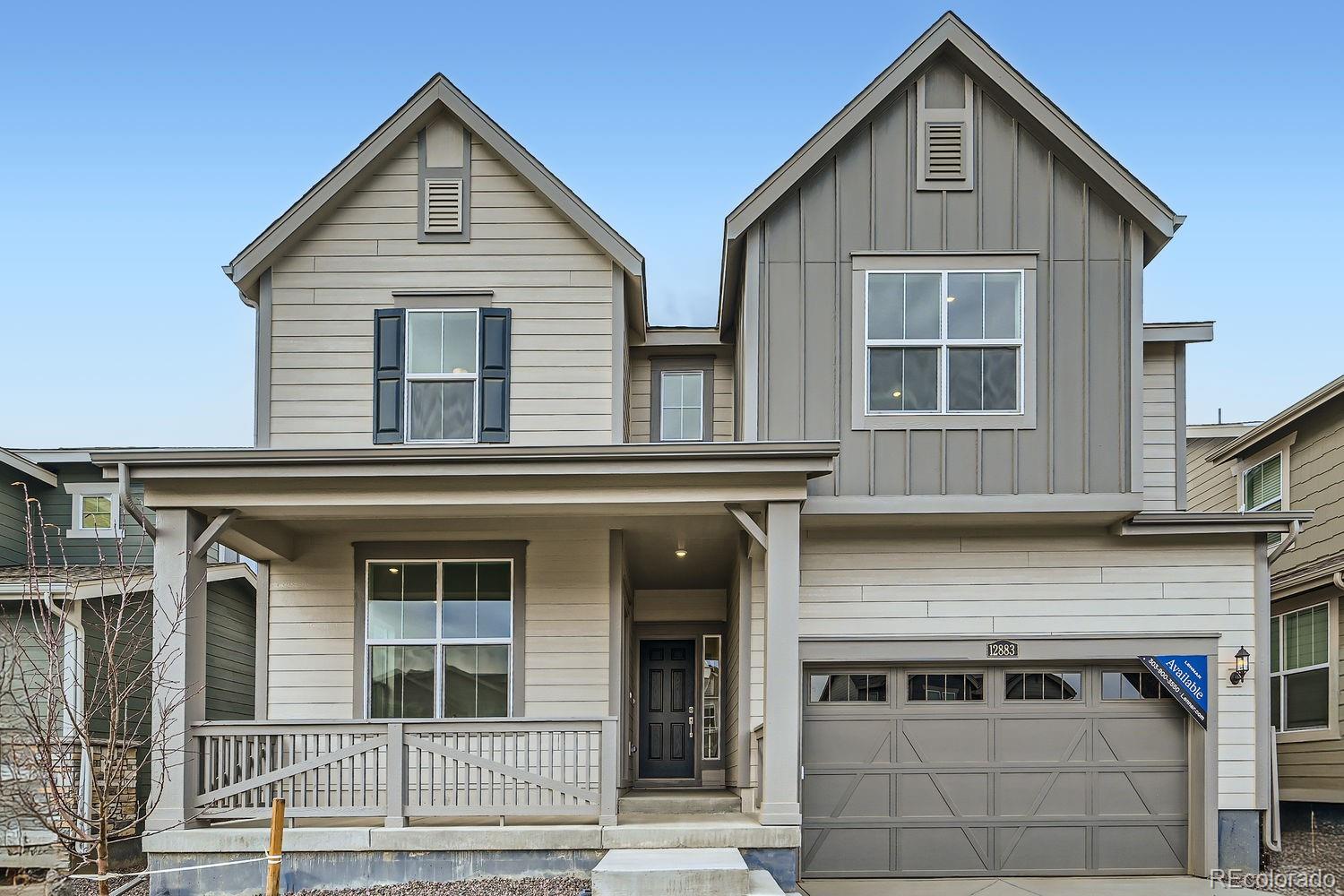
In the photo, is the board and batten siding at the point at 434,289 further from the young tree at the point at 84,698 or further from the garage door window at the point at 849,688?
the garage door window at the point at 849,688

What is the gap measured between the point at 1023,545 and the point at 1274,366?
136 feet

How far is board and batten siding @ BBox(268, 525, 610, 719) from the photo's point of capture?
11.4 m

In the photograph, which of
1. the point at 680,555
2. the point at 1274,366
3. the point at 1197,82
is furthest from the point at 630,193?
the point at 680,555

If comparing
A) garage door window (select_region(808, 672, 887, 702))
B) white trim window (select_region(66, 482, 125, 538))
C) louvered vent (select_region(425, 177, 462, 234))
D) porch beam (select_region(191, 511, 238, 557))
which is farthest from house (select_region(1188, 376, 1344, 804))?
white trim window (select_region(66, 482, 125, 538))

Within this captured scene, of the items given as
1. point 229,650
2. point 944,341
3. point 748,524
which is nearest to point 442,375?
point 748,524

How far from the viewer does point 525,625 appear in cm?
1146

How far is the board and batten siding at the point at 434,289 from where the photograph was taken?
11391 millimetres

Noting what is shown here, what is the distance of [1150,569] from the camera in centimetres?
1090

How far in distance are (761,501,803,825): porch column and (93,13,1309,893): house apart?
0.11 ft

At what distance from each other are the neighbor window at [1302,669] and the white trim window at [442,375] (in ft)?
31.1

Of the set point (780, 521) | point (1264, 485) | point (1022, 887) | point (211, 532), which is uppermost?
point (1264, 485)

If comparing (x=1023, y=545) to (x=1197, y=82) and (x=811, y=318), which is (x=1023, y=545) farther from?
(x=1197, y=82)

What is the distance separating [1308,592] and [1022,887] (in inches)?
239

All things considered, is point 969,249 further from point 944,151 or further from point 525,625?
point 525,625
